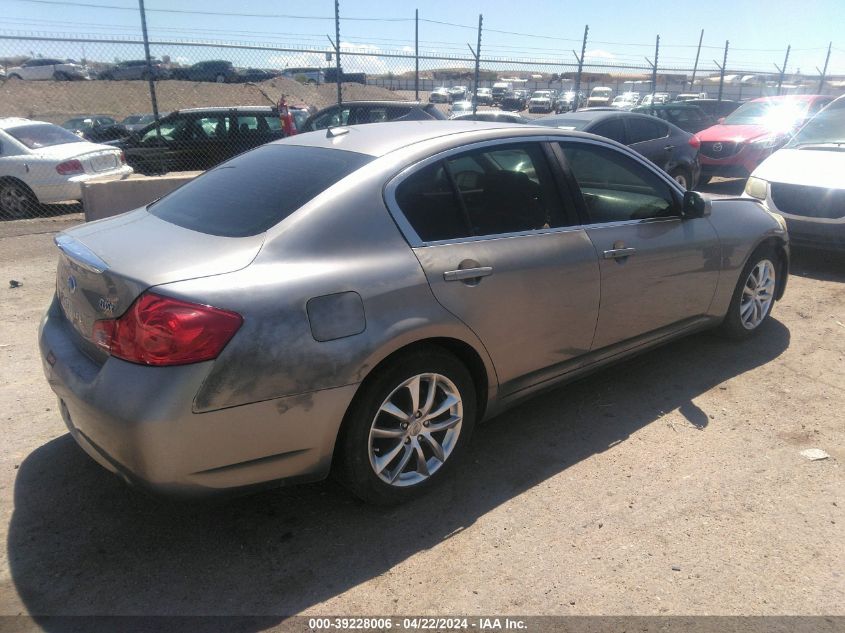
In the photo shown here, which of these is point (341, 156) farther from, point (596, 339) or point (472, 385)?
point (596, 339)

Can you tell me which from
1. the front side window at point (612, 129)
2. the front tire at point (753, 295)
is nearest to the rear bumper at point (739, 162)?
the front side window at point (612, 129)

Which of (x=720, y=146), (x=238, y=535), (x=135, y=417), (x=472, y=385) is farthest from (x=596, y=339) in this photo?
(x=720, y=146)

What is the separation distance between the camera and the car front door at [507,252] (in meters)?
3.01

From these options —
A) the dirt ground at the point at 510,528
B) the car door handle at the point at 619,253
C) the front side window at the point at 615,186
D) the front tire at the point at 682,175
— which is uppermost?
the front side window at the point at 615,186

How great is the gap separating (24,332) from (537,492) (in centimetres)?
406

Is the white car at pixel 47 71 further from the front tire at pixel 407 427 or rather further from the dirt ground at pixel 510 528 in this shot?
the front tire at pixel 407 427

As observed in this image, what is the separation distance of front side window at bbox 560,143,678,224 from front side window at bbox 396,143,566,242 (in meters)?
0.25

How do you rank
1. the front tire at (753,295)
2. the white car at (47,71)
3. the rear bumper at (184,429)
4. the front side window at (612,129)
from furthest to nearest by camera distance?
the white car at (47,71)
the front side window at (612,129)
the front tire at (753,295)
the rear bumper at (184,429)

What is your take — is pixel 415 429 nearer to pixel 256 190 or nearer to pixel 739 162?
pixel 256 190

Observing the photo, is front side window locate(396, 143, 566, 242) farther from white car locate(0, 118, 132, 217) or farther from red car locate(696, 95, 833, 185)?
red car locate(696, 95, 833, 185)

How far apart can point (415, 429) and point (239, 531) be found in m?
0.88

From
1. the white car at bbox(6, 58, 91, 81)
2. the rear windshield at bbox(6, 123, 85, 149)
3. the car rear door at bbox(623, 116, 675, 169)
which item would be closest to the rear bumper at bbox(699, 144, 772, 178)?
the car rear door at bbox(623, 116, 675, 169)

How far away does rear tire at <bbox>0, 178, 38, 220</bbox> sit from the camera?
379 inches

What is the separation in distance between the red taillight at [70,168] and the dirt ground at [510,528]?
6739 millimetres
